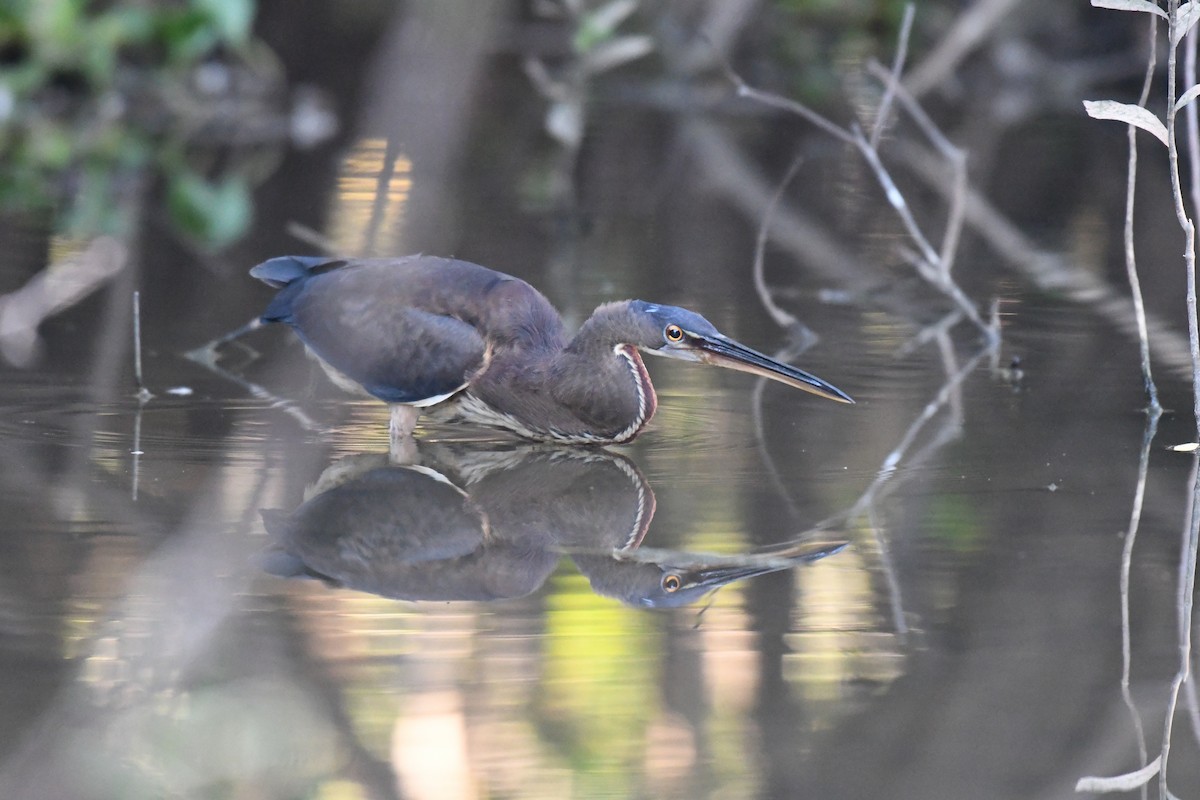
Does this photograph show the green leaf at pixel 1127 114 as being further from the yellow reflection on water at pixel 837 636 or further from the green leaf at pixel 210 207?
the green leaf at pixel 210 207

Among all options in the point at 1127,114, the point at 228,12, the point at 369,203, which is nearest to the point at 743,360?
the point at 1127,114

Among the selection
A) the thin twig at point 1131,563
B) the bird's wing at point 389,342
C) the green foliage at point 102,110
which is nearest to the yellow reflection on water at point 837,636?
the thin twig at point 1131,563

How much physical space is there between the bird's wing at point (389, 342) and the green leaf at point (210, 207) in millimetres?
3193

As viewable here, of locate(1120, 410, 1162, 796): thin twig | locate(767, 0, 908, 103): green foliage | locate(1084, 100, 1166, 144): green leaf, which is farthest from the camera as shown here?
locate(767, 0, 908, 103): green foliage

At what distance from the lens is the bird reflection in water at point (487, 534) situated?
4336 millimetres

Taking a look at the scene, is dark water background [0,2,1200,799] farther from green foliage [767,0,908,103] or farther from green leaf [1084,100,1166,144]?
green foliage [767,0,908,103]

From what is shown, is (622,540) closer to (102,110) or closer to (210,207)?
(210,207)

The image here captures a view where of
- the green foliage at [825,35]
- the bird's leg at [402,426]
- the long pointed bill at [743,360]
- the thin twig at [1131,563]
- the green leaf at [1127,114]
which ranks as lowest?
the green foliage at [825,35]

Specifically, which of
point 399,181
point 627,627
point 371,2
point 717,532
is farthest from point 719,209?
point 371,2

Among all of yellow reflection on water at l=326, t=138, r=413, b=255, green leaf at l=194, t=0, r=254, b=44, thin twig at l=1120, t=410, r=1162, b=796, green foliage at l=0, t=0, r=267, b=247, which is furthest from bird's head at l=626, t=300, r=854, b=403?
green leaf at l=194, t=0, r=254, b=44

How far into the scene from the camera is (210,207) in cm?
991

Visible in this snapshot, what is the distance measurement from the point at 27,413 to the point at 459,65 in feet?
5.65

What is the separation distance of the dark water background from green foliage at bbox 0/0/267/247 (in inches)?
35.6

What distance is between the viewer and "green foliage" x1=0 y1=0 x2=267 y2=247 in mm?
9977
